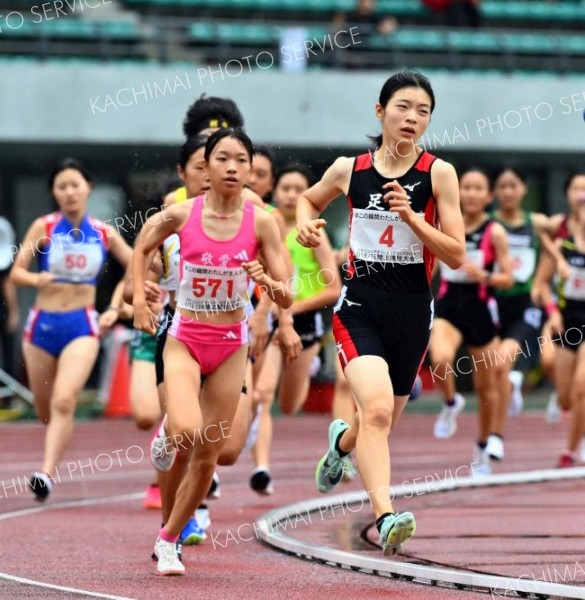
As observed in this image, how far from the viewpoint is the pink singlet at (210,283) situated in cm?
841

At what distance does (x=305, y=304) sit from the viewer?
12.9 metres

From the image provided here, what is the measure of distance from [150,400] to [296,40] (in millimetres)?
14322

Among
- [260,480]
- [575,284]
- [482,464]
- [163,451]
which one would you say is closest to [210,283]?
[163,451]

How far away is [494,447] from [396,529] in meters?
7.04

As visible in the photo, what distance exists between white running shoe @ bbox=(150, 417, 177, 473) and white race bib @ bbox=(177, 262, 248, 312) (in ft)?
2.04

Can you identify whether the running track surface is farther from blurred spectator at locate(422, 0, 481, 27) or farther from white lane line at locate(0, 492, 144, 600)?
blurred spectator at locate(422, 0, 481, 27)

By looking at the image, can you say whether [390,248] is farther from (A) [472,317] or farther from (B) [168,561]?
(A) [472,317]

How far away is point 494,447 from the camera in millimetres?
14477

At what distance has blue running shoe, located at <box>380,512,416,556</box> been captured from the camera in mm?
7551

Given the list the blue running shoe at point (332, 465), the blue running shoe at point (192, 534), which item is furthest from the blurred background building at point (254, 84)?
the blue running shoe at point (332, 465)

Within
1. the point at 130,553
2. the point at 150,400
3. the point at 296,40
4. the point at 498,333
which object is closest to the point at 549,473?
the point at 498,333

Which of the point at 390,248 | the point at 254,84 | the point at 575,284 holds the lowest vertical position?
the point at 390,248

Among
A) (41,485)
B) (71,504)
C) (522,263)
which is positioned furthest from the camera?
(522,263)

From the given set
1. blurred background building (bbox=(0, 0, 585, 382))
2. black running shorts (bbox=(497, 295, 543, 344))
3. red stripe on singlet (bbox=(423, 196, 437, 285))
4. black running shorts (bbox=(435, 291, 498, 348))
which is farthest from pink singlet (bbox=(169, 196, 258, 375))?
blurred background building (bbox=(0, 0, 585, 382))
